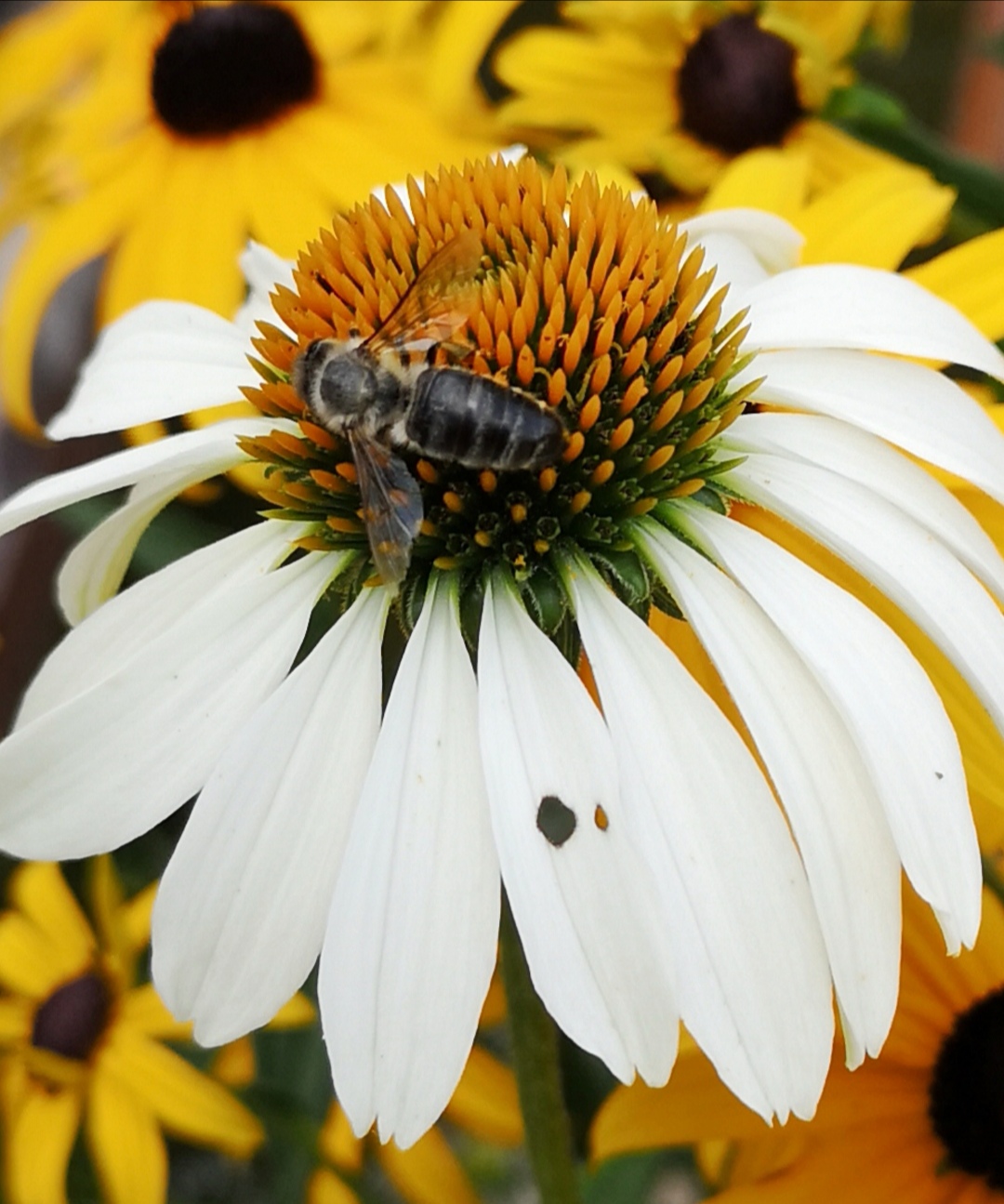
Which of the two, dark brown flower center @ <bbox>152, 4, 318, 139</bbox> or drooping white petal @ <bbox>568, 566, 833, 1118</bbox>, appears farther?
dark brown flower center @ <bbox>152, 4, 318, 139</bbox>

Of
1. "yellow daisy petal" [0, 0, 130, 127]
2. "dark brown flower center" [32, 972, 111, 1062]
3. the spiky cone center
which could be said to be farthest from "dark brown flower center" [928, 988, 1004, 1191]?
"yellow daisy petal" [0, 0, 130, 127]

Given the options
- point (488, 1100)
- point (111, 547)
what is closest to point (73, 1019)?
point (488, 1100)

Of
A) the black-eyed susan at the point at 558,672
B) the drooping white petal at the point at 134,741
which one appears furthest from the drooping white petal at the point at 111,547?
the drooping white petal at the point at 134,741

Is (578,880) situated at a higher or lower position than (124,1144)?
higher

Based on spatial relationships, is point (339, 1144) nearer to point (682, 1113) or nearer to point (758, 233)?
point (682, 1113)

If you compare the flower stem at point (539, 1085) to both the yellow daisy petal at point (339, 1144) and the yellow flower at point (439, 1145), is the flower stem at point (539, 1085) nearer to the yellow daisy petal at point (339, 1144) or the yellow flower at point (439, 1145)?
the yellow flower at point (439, 1145)

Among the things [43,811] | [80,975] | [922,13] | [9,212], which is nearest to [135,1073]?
[80,975]

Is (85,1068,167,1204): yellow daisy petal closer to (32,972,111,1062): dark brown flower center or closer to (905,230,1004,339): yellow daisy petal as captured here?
(32,972,111,1062): dark brown flower center
